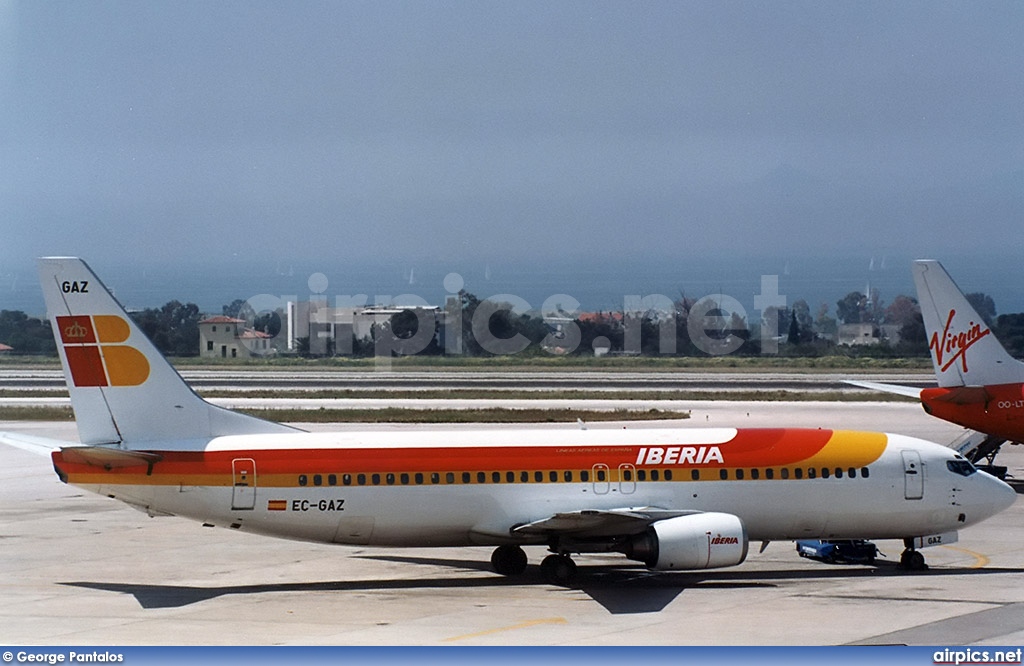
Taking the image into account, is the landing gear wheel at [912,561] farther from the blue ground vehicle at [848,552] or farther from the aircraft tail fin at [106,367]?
the aircraft tail fin at [106,367]

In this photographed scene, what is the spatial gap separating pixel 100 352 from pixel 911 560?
2068 cm

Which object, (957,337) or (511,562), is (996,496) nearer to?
(511,562)

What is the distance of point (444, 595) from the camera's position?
97.4 ft

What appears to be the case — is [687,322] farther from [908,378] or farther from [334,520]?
[334,520]

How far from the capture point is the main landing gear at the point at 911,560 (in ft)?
108

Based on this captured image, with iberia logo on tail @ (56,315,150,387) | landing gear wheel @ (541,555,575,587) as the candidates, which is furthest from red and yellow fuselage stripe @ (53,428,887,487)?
landing gear wheel @ (541,555,575,587)

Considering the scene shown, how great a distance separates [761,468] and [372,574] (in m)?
10.2

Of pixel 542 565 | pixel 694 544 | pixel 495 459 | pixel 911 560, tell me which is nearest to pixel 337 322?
pixel 542 565

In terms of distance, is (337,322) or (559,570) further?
(337,322)

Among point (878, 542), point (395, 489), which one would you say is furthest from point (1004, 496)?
point (395, 489)

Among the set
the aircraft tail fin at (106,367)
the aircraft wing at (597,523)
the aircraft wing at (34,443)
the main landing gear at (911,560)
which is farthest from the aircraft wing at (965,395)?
the aircraft wing at (34,443)

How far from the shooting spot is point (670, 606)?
2789 cm

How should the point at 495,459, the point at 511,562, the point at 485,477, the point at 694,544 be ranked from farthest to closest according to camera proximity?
the point at 511,562, the point at 495,459, the point at 485,477, the point at 694,544

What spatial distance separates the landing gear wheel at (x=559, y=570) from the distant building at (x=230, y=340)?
10649 centimetres
